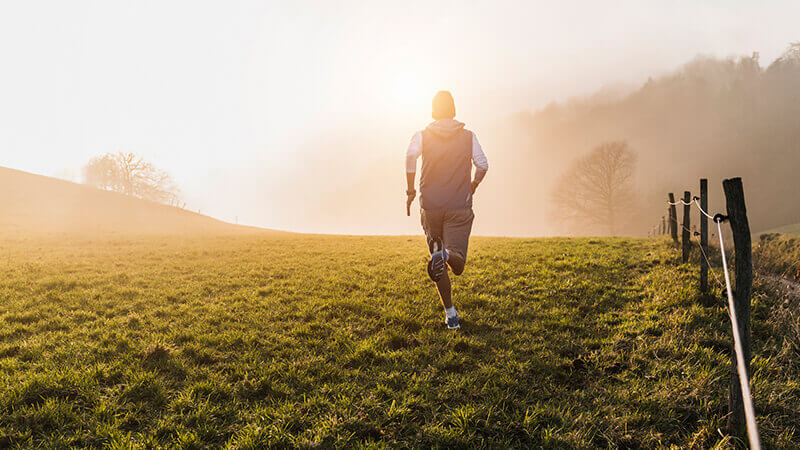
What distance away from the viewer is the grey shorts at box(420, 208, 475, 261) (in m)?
5.39

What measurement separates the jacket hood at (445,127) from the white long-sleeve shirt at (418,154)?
23 centimetres

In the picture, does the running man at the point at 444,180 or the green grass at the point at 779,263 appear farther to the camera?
the green grass at the point at 779,263

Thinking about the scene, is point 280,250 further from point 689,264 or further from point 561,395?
point 689,264

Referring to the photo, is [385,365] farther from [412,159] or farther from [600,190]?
[600,190]

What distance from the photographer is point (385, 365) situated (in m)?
4.64

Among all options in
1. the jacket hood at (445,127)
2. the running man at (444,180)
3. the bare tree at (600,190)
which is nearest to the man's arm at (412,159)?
the running man at (444,180)

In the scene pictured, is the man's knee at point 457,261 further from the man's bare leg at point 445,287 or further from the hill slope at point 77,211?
the hill slope at point 77,211

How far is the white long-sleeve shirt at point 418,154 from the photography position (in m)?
5.25

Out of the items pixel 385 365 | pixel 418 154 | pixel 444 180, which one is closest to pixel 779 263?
pixel 444 180

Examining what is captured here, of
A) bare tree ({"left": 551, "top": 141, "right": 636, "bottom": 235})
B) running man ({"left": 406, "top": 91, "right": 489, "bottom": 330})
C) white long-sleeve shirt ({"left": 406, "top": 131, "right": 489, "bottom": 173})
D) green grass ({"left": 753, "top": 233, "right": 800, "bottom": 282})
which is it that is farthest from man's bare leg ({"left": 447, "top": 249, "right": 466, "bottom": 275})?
bare tree ({"left": 551, "top": 141, "right": 636, "bottom": 235})

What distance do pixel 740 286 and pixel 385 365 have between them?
13.5ft

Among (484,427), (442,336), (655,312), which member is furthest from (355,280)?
(655,312)

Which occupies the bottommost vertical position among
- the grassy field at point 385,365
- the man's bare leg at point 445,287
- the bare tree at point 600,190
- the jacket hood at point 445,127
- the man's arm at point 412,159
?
the grassy field at point 385,365

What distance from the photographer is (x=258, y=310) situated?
683 cm
